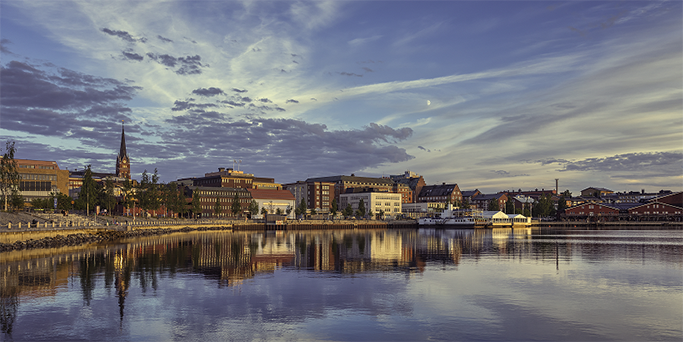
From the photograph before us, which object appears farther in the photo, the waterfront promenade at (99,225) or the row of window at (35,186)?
the row of window at (35,186)

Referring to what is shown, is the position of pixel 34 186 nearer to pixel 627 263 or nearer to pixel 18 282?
pixel 18 282

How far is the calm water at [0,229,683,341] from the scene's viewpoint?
2150 cm

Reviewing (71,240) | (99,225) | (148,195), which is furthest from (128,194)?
(71,240)

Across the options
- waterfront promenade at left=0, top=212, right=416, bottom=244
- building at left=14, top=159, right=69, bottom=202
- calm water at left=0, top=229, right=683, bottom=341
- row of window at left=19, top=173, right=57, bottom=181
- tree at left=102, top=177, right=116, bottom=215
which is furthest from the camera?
row of window at left=19, top=173, right=57, bottom=181

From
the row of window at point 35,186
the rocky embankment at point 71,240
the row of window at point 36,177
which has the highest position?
the row of window at point 36,177

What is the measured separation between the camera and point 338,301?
28.5m

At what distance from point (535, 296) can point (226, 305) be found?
18167 mm

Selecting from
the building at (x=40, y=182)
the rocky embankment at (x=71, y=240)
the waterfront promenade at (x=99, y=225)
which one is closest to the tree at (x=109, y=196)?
the waterfront promenade at (x=99, y=225)

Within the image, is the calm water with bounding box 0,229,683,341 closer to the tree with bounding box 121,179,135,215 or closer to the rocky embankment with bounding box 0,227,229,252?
the rocky embankment with bounding box 0,227,229,252

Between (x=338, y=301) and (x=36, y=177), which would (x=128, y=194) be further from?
(x=338, y=301)

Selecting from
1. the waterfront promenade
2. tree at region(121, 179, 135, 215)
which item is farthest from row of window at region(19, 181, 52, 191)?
the waterfront promenade

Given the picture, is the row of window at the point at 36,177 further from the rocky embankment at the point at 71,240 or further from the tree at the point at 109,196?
the rocky embankment at the point at 71,240

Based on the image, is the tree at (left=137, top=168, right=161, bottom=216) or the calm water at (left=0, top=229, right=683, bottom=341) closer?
the calm water at (left=0, top=229, right=683, bottom=341)

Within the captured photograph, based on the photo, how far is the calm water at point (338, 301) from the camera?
21.5 metres
